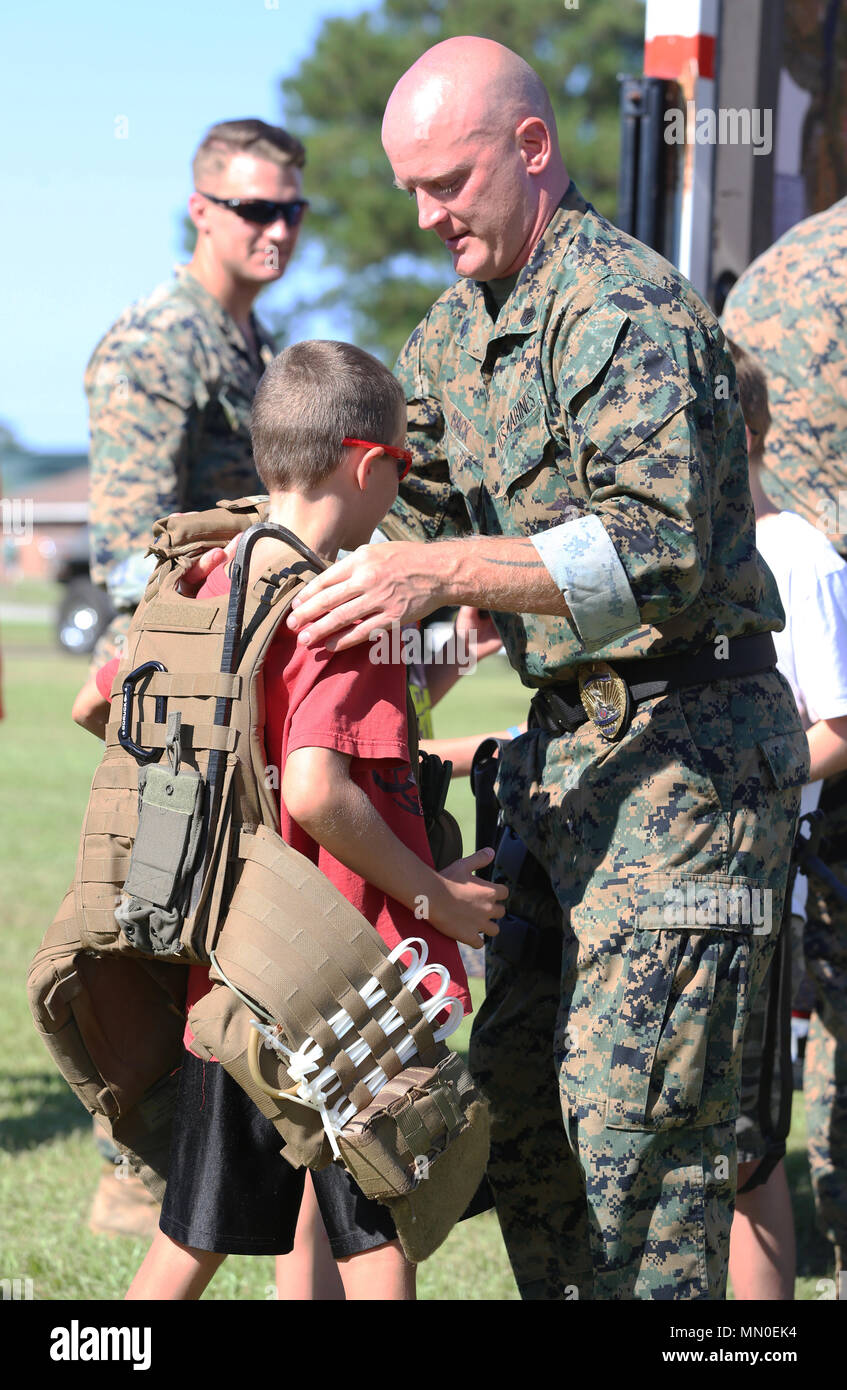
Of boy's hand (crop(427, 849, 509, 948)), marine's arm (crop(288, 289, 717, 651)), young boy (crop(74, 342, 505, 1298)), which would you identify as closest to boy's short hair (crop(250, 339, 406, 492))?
young boy (crop(74, 342, 505, 1298))

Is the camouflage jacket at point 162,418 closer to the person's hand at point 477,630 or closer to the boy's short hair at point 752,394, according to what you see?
the person's hand at point 477,630

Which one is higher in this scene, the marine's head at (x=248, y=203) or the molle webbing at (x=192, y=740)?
the marine's head at (x=248, y=203)

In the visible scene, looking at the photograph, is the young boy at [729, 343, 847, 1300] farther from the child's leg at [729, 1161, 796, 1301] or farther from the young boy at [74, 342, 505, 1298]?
the young boy at [74, 342, 505, 1298]

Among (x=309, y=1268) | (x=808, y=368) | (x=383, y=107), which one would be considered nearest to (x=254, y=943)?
(x=309, y=1268)

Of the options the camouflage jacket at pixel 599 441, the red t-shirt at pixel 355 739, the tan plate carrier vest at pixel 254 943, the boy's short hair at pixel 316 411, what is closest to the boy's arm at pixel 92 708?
the tan plate carrier vest at pixel 254 943

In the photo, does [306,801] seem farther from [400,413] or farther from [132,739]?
[400,413]

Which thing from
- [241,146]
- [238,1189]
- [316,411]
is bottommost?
[238,1189]

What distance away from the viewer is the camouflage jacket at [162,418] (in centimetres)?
382

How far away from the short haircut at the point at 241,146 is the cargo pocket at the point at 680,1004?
2532 millimetres

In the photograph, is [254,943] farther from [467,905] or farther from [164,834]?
[467,905]

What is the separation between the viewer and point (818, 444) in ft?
12.3

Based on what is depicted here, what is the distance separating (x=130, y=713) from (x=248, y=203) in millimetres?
2187

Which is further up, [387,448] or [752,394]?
[752,394]

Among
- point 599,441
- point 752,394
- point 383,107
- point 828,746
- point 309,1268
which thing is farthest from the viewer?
point 383,107
